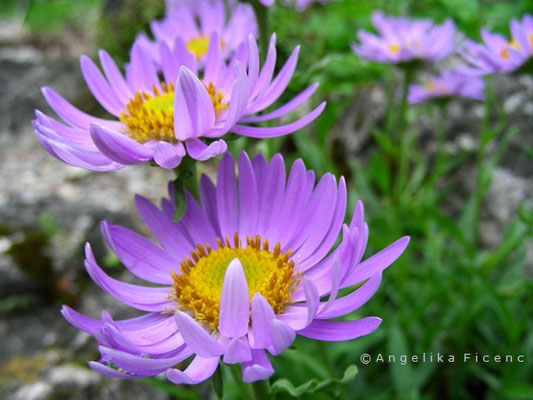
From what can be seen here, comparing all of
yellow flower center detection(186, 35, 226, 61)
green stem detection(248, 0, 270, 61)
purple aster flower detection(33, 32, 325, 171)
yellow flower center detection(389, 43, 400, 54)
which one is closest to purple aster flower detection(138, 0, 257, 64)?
yellow flower center detection(186, 35, 226, 61)

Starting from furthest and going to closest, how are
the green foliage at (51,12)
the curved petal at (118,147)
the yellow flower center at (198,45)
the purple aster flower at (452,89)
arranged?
1. the green foliage at (51,12)
2. the purple aster flower at (452,89)
3. the yellow flower center at (198,45)
4. the curved petal at (118,147)

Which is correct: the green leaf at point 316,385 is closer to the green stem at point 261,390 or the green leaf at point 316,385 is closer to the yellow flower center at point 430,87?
the green stem at point 261,390

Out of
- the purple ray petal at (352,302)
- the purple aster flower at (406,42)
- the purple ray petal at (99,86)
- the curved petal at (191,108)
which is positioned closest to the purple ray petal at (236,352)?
the purple ray petal at (352,302)

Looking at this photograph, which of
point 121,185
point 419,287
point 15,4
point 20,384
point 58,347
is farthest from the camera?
point 15,4

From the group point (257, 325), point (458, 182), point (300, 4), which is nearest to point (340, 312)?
point (257, 325)

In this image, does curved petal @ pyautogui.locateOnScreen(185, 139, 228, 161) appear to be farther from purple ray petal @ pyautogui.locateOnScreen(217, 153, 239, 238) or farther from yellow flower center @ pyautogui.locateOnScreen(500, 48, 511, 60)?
yellow flower center @ pyautogui.locateOnScreen(500, 48, 511, 60)

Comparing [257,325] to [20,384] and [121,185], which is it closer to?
[20,384]
